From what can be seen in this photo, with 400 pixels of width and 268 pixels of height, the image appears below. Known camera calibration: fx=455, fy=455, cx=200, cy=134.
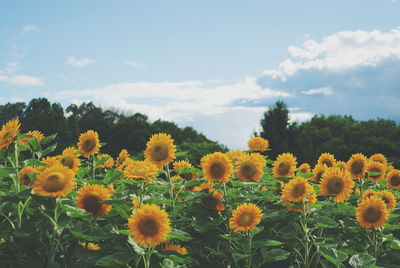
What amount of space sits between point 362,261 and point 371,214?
1.83 ft

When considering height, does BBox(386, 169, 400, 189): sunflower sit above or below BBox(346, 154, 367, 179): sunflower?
below

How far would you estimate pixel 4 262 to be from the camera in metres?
3.89

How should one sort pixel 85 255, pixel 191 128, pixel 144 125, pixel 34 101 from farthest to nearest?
pixel 191 128, pixel 144 125, pixel 34 101, pixel 85 255

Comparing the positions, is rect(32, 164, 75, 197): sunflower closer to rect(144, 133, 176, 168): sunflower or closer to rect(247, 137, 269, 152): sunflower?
rect(144, 133, 176, 168): sunflower

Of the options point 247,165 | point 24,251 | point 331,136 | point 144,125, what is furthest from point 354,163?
point 144,125

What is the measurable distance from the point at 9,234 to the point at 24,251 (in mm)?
201

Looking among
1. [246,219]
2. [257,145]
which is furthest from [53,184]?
[257,145]

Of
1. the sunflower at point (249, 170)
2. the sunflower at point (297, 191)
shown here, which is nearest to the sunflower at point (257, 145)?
the sunflower at point (249, 170)

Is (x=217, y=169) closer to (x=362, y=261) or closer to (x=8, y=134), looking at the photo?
(x=362, y=261)

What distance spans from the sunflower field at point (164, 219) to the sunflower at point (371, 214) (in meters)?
0.01

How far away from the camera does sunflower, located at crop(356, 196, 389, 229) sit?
4555mm

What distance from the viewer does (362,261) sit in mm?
4207

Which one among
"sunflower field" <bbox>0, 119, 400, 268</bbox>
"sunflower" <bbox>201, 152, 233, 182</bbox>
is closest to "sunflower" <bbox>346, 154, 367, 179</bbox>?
"sunflower field" <bbox>0, 119, 400, 268</bbox>

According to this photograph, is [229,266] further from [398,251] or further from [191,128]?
[191,128]
